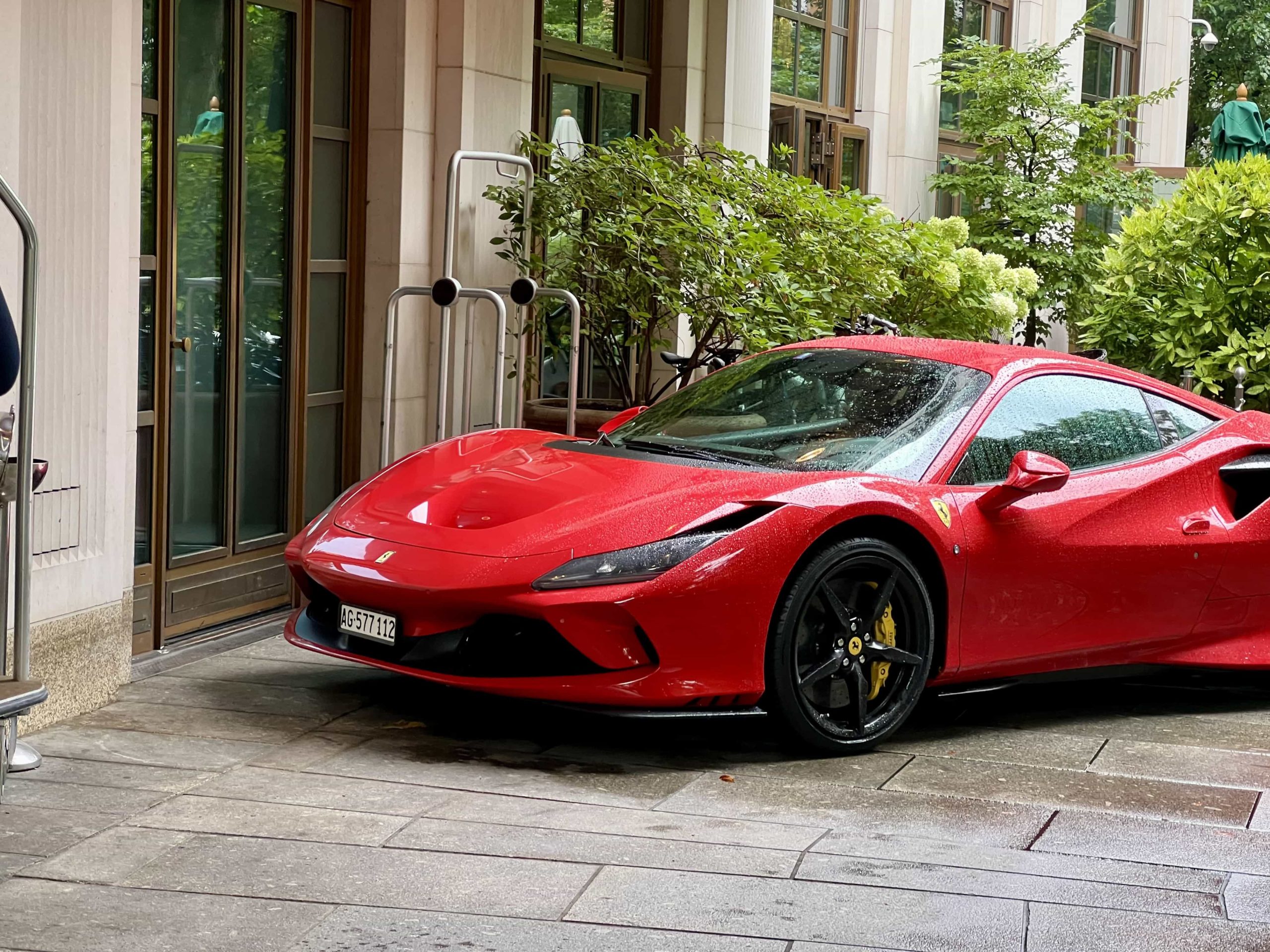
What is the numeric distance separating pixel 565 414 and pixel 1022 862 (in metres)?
5.53

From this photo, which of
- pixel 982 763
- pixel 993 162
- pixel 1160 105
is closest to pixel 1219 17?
pixel 1160 105

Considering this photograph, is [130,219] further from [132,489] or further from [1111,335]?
[1111,335]

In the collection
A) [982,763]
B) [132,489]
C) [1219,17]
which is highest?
[1219,17]

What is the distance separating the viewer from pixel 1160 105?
2431 centimetres

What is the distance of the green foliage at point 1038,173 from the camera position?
17719mm

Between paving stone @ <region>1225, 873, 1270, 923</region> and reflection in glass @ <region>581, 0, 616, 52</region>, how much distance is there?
7411mm

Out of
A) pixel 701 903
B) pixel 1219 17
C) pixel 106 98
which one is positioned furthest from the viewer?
pixel 1219 17

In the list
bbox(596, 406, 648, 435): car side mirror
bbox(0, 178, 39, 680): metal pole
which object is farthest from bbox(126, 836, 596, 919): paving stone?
bbox(596, 406, 648, 435): car side mirror

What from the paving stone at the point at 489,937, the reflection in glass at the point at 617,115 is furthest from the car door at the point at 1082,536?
the reflection in glass at the point at 617,115

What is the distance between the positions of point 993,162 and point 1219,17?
2551 centimetres

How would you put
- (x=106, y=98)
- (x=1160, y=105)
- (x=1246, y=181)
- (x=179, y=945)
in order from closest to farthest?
(x=179, y=945) < (x=106, y=98) < (x=1246, y=181) < (x=1160, y=105)

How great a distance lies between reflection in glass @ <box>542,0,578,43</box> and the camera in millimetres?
10078

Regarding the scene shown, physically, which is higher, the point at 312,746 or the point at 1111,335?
the point at 1111,335

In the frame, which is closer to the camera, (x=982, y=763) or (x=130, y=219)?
(x=982, y=763)
